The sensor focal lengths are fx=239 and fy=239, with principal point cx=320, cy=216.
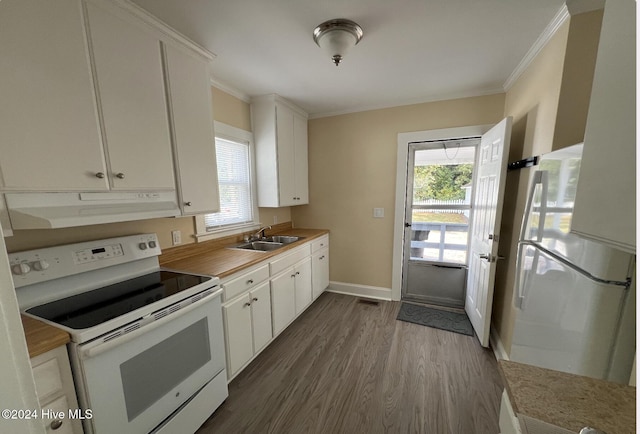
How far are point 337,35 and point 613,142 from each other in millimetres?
1440

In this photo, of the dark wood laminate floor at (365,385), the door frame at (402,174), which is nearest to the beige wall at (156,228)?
the dark wood laminate floor at (365,385)

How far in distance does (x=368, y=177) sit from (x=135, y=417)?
2819 millimetres

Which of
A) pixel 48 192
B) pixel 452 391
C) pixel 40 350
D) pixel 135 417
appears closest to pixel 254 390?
pixel 135 417

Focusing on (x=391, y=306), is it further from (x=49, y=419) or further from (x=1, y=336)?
(x=1, y=336)

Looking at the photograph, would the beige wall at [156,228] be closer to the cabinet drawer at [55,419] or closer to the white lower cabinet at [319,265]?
the white lower cabinet at [319,265]

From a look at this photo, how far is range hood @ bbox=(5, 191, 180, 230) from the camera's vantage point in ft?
3.20

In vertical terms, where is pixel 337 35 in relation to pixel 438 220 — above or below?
above

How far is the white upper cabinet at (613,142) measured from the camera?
1.87 feet

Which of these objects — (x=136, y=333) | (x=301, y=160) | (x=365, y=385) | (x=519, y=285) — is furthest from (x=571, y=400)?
(x=301, y=160)

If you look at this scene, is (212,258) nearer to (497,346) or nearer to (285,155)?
(285,155)

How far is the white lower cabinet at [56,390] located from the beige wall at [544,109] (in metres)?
2.66

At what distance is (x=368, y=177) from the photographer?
304cm

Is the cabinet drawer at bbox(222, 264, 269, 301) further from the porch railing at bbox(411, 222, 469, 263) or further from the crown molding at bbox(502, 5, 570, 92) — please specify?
the crown molding at bbox(502, 5, 570, 92)

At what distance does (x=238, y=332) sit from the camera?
69.5 inches
